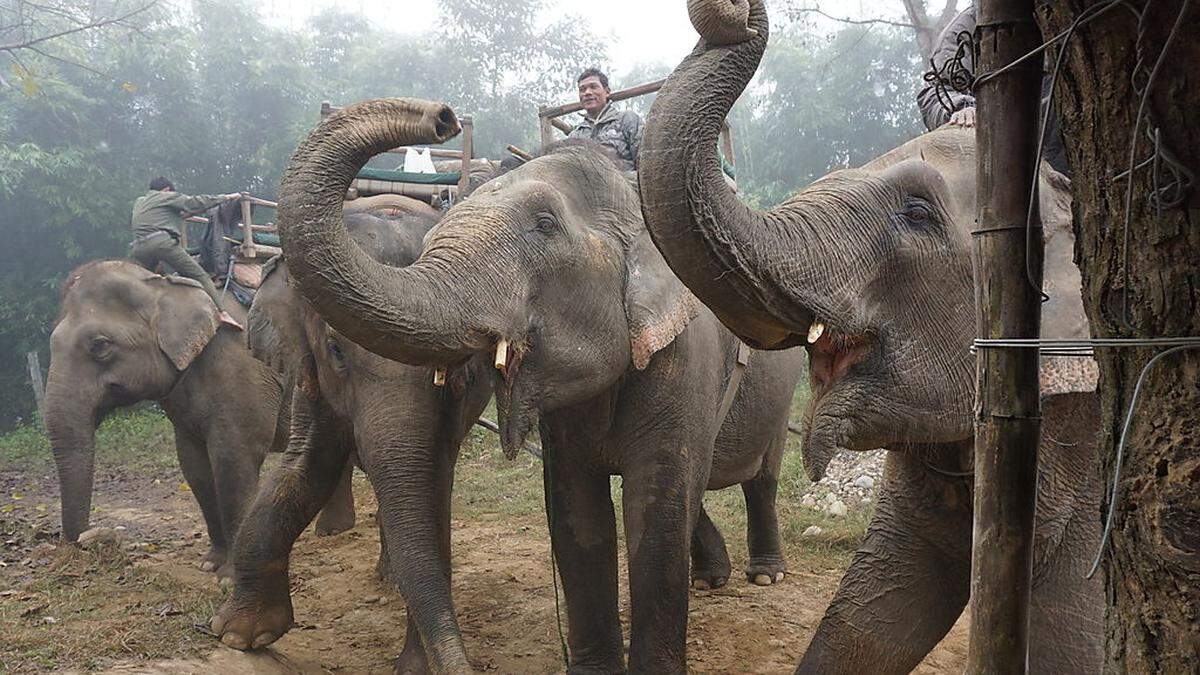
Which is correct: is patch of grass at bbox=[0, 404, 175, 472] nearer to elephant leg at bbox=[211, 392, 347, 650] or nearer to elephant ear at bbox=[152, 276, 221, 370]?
elephant ear at bbox=[152, 276, 221, 370]

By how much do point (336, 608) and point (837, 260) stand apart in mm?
4582

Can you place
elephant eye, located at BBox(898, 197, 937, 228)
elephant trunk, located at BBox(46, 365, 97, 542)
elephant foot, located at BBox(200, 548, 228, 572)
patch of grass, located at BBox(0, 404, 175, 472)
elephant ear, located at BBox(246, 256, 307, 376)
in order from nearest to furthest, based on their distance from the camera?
1. elephant eye, located at BBox(898, 197, 937, 228)
2. elephant ear, located at BBox(246, 256, 307, 376)
3. elephant trunk, located at BBox(46, 365, 97, 542)
4. elephant foot, located at BBox(200, 548, 228, 572)
5. patch of grass, located at BBox(0, 404, 175, 472)

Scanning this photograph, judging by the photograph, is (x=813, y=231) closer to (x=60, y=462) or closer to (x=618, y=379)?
(x=618, y=379)

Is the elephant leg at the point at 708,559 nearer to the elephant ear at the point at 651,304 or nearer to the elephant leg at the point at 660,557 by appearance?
the elephant leg at the point at 660,557

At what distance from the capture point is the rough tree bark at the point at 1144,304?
1.55 m

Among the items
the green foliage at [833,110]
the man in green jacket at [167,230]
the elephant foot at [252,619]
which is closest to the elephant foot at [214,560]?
the man in green jacket at [167,230]

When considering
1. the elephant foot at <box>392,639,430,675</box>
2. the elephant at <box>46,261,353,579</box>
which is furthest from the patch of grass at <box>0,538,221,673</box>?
the elephant foot at <box>392,639,430,675</box>

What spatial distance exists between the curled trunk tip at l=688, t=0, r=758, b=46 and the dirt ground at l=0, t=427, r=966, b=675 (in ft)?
11.3

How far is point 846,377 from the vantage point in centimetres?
257

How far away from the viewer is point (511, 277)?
357cm

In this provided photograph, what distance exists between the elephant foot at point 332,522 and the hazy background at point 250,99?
763 cm

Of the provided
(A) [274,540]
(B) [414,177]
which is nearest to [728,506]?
(B) [414,177]

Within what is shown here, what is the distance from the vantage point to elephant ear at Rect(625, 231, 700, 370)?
12.9 feet

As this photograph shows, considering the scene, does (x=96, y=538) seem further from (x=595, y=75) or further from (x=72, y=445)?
(x=595, y=75)
